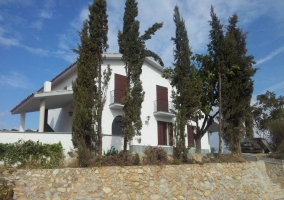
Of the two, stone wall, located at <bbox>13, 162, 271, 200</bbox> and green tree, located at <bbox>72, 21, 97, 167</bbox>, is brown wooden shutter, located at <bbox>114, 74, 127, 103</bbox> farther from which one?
stone wall, located at <bbox>13, 162, 271, 200</bbox>

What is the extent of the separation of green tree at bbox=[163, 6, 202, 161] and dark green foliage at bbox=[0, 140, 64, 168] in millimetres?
4834

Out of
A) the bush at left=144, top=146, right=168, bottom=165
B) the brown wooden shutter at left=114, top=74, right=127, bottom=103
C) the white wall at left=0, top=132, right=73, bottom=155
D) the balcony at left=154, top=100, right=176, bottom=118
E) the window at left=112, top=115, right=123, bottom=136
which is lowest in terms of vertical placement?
the bush at left=144, top=146, right=168, bottom=165

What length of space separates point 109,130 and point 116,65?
4.27 metres

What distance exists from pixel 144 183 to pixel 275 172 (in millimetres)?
9841

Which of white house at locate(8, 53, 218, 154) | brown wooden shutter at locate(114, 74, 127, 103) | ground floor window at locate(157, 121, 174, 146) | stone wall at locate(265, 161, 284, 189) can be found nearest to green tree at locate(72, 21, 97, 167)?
white house at locate(8, 53, 218, 154)

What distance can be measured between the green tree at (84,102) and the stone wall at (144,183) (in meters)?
0.86

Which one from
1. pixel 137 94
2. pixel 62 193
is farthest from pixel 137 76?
pixel 62 193

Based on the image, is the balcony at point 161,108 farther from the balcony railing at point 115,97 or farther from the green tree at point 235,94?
the green tree at point 235,94

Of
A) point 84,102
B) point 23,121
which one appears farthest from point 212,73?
point 23,121

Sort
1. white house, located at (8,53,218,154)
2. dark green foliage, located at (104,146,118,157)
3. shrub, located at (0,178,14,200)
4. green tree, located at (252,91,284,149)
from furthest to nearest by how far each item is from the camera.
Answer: green tree, located at (252,91,284,149)
white house, located at (8,53,218,154)
dark green foliage, located at (104,146,118,157)
shrub, located at (0,178,14,200)

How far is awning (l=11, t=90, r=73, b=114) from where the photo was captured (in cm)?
1462

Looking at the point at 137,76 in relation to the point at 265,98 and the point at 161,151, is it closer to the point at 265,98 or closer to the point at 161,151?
the point at 161,151

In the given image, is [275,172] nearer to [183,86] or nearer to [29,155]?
[183,86]

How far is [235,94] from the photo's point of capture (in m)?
14.0
